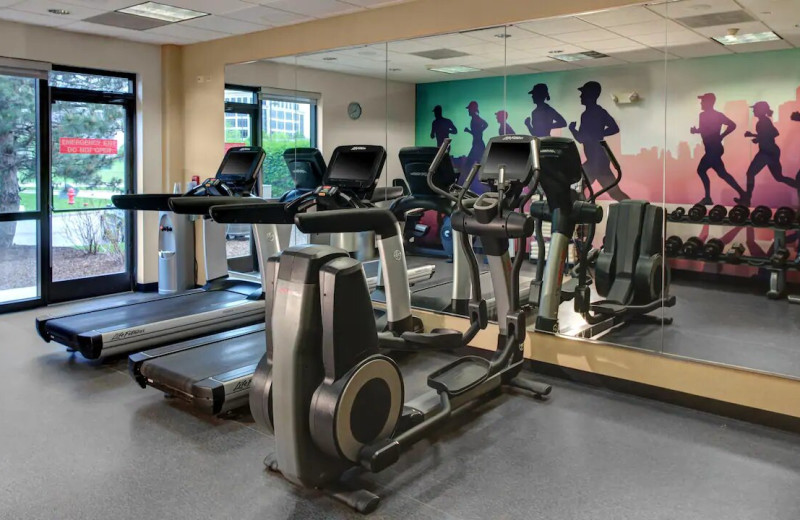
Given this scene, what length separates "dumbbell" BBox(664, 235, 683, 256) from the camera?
421cm

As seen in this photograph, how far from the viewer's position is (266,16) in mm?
5645

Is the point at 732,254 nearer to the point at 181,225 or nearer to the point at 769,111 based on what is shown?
the point at 769,111

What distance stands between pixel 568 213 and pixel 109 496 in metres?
3.22

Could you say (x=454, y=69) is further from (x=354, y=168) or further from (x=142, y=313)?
(x=142, y=313)

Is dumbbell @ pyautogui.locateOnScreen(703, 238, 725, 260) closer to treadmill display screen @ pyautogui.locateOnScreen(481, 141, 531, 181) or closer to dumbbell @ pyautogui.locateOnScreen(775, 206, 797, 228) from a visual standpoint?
dumbbell @ pyautogui.locateOnScreen(775, 206, 797, 228)

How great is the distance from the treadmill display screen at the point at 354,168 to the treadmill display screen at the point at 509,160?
98 centimetres

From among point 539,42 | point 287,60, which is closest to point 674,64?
point 539,42

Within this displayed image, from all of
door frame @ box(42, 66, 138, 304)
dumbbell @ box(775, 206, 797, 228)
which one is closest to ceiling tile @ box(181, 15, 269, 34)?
door frame @ box(42, 66, 138, 304)

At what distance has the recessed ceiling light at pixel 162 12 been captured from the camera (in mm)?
5367

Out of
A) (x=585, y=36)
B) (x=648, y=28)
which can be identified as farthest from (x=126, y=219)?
(x=648, y=28)

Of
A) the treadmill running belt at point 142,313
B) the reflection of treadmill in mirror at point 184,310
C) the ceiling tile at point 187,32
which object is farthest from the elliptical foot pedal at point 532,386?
the ceiling tile at point 187,32

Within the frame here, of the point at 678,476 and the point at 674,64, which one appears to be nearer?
the point at 678,476

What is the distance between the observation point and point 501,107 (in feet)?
15.9

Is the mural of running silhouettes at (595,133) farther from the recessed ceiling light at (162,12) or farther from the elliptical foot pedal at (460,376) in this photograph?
the recessed ceiling light at (162,12)
